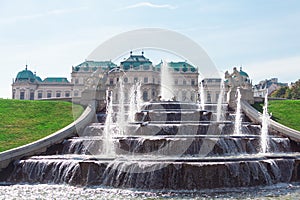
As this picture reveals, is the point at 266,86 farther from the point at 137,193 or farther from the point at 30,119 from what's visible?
the point at 137,193

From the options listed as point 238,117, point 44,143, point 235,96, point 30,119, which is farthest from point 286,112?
point 30,119

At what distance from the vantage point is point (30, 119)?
22312mm

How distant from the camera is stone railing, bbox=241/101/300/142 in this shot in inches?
747

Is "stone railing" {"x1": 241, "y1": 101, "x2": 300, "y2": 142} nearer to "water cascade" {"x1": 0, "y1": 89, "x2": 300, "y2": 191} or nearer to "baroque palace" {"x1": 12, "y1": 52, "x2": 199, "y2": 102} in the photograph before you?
"water cascade" {"x1": 0, "y1": 89, "x2": 300, "y2": 191}

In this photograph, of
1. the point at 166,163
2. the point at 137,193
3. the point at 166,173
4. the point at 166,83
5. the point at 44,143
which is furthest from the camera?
the point at 166,83

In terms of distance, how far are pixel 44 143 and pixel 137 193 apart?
6805 mm

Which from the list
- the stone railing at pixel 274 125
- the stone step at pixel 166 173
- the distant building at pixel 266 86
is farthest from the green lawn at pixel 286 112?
the distant building at pixel 266 86

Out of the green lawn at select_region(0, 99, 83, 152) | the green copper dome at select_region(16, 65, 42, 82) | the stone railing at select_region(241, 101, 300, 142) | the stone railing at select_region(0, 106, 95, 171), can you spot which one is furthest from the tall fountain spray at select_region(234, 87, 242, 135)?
the green copper dome at select_region(16, 65, 42, 82)

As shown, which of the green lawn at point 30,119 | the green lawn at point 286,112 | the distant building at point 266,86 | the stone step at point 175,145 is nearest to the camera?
the stone step at point 175,145

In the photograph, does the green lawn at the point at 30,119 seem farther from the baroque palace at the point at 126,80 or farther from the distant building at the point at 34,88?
the distant building at the point at 34,88

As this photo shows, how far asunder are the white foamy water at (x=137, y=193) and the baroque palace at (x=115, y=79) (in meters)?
57.0

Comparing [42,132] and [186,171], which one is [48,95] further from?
[186,171]

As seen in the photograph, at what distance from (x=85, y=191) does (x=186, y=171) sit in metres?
3.39

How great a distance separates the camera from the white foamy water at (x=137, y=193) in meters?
11.4
